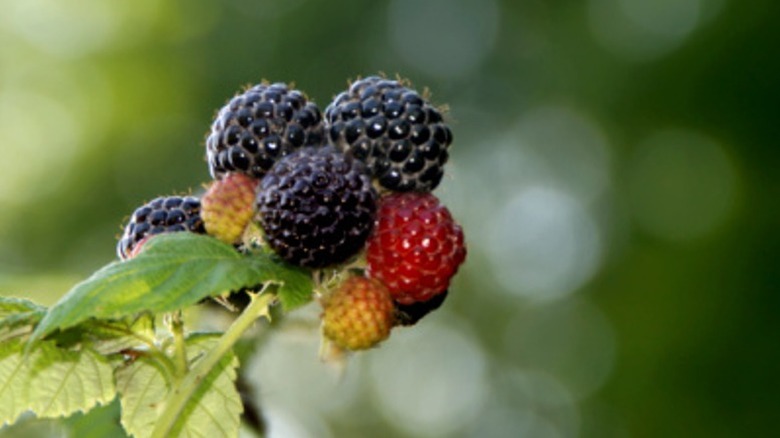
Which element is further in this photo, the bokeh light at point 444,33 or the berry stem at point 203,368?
the bokeh light at point 444,33

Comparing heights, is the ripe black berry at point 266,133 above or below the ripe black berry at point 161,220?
above

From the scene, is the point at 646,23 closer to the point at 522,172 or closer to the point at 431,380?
the point at 522,172

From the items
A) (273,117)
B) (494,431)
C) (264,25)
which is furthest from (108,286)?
(494,431)

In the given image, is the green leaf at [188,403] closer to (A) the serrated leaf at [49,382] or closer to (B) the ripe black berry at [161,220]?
(A) the serrated leaf at [49,382]

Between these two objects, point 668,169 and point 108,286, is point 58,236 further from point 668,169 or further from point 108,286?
point 108,286

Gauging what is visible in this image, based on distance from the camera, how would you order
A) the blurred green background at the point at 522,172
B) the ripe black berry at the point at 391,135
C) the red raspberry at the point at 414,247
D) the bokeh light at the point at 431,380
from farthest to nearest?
the bokeh light at the point at 431,380, the blurred green background at the point at 522,172, the ripe black berry at the point at 391,135, the red raspberry at the point at 414,247

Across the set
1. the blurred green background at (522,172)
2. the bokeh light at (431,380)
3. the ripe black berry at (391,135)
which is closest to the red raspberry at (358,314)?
the ripe black berry at (391,135)

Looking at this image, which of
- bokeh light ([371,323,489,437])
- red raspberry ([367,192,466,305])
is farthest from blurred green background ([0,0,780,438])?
red raspberry ([367,192,466,305])
